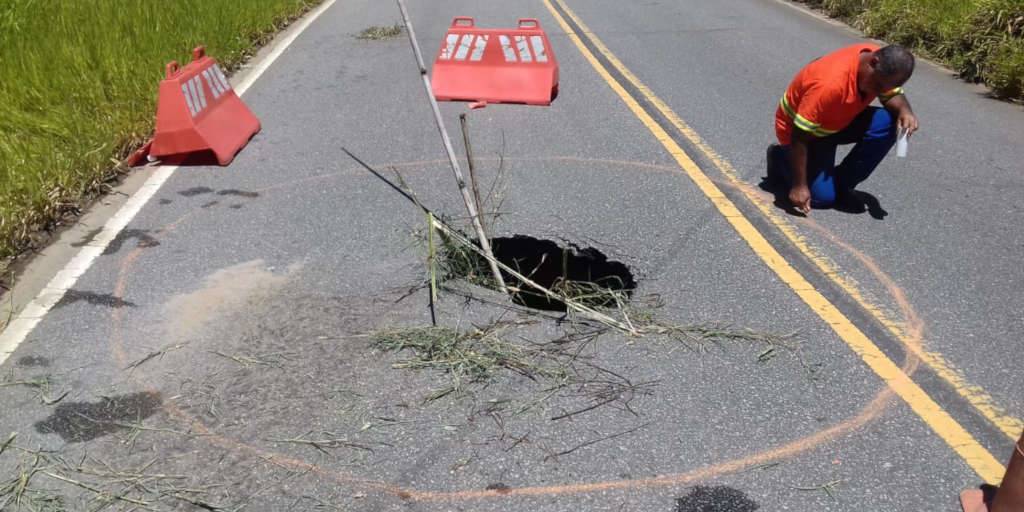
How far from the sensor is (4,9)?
877 cm

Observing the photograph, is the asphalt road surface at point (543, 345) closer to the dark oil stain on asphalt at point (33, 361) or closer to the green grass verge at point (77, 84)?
the dark oil stain on asphalt at point (33, 361)

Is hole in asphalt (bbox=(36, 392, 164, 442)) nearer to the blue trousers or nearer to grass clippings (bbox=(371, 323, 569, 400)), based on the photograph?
grass clippings (bbox=(371, 323, 569, 400))

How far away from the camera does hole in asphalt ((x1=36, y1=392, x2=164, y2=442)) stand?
140 inches

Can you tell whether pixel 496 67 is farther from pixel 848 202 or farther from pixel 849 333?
pixel 849 333

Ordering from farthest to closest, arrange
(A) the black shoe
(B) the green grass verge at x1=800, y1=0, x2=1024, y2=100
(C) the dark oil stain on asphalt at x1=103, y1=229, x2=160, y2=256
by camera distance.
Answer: (B) the green grass verge at x1=800, y1=0, x2=1024, y2=100 → (A) the black shoe → (C) the dark oil stain on asphalt at x1=103, y1=229, x2=160, y2=256

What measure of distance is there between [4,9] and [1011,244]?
8793 mm

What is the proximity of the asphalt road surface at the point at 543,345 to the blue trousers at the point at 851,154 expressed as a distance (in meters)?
0.19

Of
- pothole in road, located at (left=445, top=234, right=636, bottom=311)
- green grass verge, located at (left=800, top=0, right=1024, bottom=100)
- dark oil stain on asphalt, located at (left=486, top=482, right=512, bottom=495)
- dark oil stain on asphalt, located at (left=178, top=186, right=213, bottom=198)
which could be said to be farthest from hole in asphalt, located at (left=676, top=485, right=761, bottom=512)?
green grass verge, located at (left=800, top=0, right=1024, bottom=100)

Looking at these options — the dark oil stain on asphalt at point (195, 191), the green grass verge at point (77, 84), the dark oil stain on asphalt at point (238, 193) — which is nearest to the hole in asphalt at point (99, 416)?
the green grass verge at point (77, 84)

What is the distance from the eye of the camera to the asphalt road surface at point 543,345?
3.27 meters

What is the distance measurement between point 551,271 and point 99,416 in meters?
2.36

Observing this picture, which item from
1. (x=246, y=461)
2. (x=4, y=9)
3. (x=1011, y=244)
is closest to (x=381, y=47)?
(x=4, y=9)

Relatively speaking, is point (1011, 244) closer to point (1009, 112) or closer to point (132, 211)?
point (1009, 112)

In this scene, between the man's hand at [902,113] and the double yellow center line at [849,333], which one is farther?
the man's hand at [902,113]
